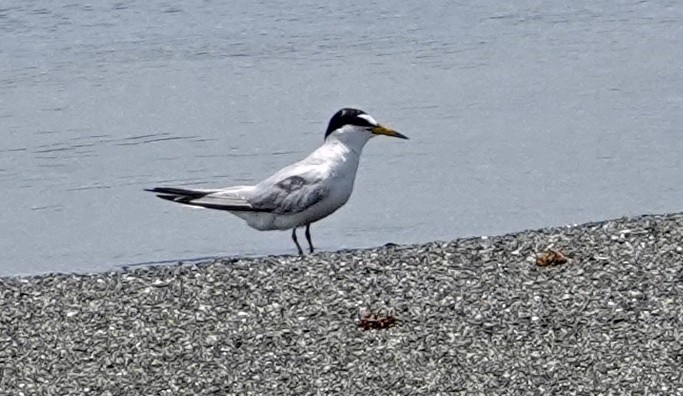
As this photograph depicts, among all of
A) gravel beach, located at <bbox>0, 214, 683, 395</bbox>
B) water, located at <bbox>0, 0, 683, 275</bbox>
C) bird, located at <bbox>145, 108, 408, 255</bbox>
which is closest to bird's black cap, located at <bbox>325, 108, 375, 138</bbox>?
bird, located at <bbox>145, 108, 408, 255</bbox>

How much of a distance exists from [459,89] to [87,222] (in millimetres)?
4247

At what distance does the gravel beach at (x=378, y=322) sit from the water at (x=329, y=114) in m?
2.05

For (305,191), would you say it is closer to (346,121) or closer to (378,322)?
(346,121)

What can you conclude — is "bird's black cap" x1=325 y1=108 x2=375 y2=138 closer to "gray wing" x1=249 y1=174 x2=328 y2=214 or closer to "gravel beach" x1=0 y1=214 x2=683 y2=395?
"gray wing" x1=249 y1=174 x2=328 y2=214

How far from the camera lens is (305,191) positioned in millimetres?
10227

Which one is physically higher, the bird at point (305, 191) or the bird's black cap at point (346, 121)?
the bird's black cap at point (346, 121)

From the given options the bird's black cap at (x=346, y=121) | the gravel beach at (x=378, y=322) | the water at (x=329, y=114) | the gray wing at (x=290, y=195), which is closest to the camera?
the gravel beach at (x=378, y=322)

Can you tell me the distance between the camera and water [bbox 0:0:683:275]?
1137cm

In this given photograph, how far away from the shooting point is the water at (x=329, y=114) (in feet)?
37.3

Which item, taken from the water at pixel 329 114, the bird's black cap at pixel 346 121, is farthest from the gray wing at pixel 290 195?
the water at pixel 329 114

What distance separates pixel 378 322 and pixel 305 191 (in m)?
2.62

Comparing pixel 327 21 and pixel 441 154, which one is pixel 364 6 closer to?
pixel 327 21

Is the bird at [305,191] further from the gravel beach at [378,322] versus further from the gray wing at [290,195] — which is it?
the gravel beach at [378,322]

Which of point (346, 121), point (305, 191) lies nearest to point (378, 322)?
point (305, 191)
